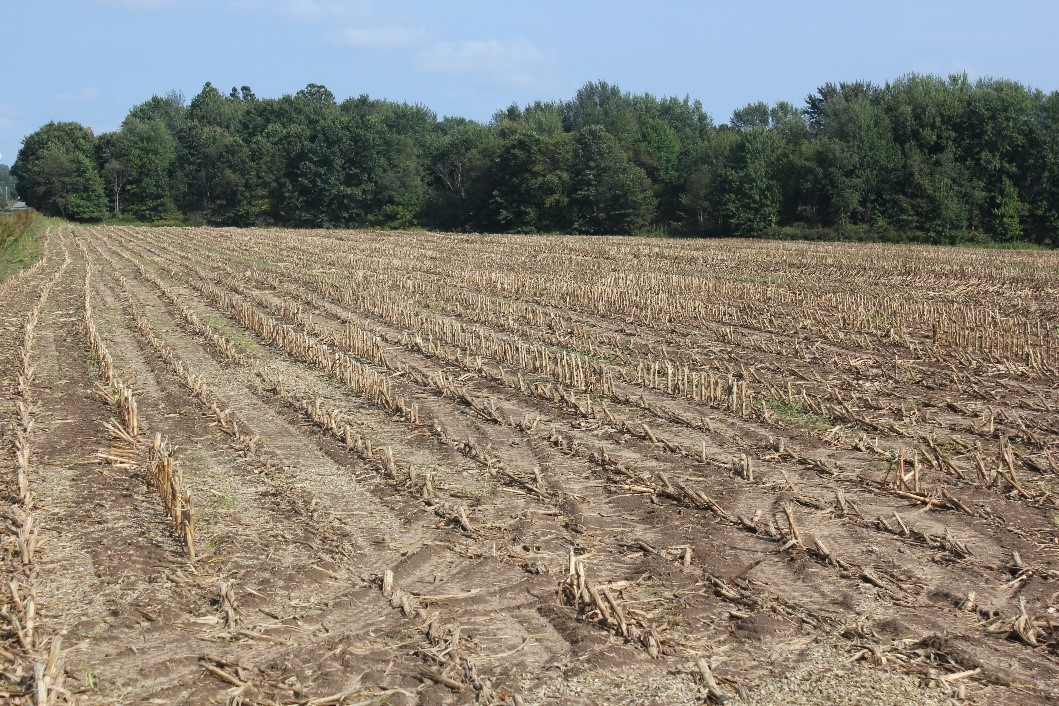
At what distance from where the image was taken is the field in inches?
210

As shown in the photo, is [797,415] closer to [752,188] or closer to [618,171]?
[752,188]

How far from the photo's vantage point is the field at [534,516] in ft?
17.5

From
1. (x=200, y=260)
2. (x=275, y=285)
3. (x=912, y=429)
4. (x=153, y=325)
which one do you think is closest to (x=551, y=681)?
(x=912, y=429)

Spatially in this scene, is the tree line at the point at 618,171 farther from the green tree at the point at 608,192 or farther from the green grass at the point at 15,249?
the green grass at the point at 15,249

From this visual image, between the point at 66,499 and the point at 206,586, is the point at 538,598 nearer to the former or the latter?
the point at 206,586

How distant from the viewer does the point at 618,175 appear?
6862cm

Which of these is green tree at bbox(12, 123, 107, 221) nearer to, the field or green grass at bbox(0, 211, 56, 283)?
green grass at bbox(0, 211, 56, 283)

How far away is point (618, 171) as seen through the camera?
226ft

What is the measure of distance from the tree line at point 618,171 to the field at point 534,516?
42023mm

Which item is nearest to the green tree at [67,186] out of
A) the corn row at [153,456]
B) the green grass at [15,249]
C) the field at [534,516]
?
the green grass at [15,249]

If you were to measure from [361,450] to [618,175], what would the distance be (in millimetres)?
61152

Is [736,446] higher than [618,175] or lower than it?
lower

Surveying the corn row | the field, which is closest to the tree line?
Answer: the field

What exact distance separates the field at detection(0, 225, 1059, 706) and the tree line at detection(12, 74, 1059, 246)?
42.0 meters
